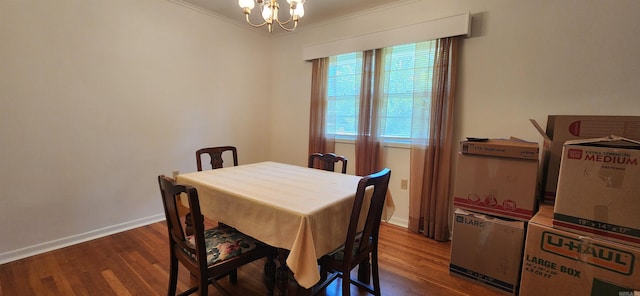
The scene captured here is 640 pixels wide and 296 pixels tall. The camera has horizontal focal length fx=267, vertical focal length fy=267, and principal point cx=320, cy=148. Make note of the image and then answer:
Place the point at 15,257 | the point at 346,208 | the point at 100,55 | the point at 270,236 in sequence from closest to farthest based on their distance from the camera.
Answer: the point at 270,236, the point at 346,208, the point at 15,257, the point at 100,55

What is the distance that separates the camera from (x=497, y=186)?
185cm

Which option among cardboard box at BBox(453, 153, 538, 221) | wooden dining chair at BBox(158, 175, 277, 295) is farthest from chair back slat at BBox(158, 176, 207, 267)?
cardboard box at BBox(453, 153, 538, 221)

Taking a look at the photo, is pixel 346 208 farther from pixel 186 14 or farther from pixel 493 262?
pixel 186 14

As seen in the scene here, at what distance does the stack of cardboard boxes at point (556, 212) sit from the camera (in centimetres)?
135

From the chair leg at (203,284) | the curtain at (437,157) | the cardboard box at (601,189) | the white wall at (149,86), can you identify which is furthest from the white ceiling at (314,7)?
the chair leg at (203,284)

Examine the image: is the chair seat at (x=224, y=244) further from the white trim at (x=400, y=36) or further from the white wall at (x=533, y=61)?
the white trim at (x=400, y=36)

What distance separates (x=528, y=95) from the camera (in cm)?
219

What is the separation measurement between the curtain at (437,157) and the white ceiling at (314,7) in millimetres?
910

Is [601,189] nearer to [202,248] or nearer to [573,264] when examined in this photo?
[573,264]

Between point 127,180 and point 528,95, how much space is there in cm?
377

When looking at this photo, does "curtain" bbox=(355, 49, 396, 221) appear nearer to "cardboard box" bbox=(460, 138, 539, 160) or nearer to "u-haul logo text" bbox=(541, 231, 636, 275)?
"cardboard box" bbox=(460, 138, 539, 160)

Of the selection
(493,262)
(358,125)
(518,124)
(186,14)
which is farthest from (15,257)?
(518,124)

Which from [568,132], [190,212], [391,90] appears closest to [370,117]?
[391,90]

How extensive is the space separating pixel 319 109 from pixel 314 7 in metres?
1.16
